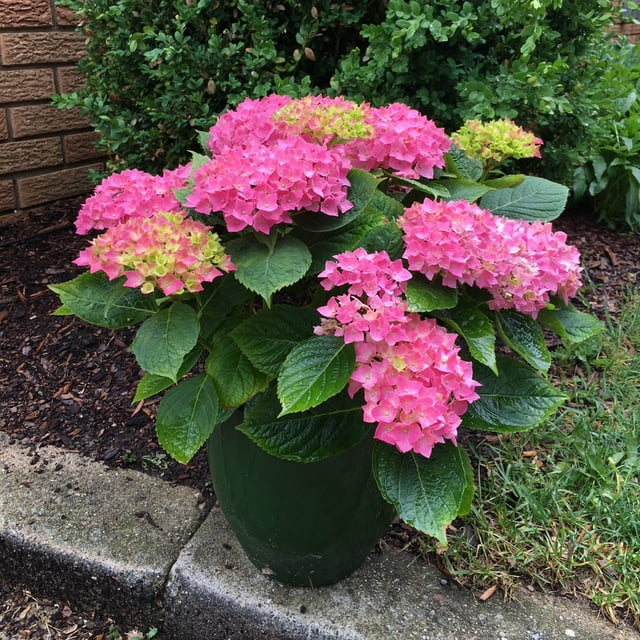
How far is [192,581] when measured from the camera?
1621 mm

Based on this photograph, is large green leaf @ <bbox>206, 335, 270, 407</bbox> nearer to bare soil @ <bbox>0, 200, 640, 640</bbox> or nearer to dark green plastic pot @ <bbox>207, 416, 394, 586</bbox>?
dark green plastic pot @ <bbox>207, 416, 394, 586</bbox>

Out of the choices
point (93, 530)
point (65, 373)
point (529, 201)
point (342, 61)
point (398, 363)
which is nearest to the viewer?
point (398, 363)

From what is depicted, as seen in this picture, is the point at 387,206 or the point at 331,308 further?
the point at 387,206

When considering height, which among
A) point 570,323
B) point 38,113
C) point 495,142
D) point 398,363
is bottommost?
point 38,113

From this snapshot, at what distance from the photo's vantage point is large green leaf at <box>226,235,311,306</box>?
1105 mm

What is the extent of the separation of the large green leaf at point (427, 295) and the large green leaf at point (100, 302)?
1.68 feet

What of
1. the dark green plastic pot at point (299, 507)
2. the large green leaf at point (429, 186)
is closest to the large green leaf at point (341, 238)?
the large green leaf at point (429, 186)

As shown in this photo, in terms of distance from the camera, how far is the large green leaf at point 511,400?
1.28 metres

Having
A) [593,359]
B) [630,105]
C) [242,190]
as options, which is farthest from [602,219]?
[242,190]

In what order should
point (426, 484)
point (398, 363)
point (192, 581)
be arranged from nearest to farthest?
point (398, 363) → point (426, 484) → point (192, 581)

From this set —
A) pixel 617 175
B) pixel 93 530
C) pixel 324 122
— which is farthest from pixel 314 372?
pixel 617 175

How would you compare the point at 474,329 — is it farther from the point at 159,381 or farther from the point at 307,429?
the point at 159,381

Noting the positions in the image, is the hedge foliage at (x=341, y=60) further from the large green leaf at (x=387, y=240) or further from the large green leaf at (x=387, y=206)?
the large green leaf at (x=387, y=240)

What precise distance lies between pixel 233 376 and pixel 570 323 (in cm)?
74
